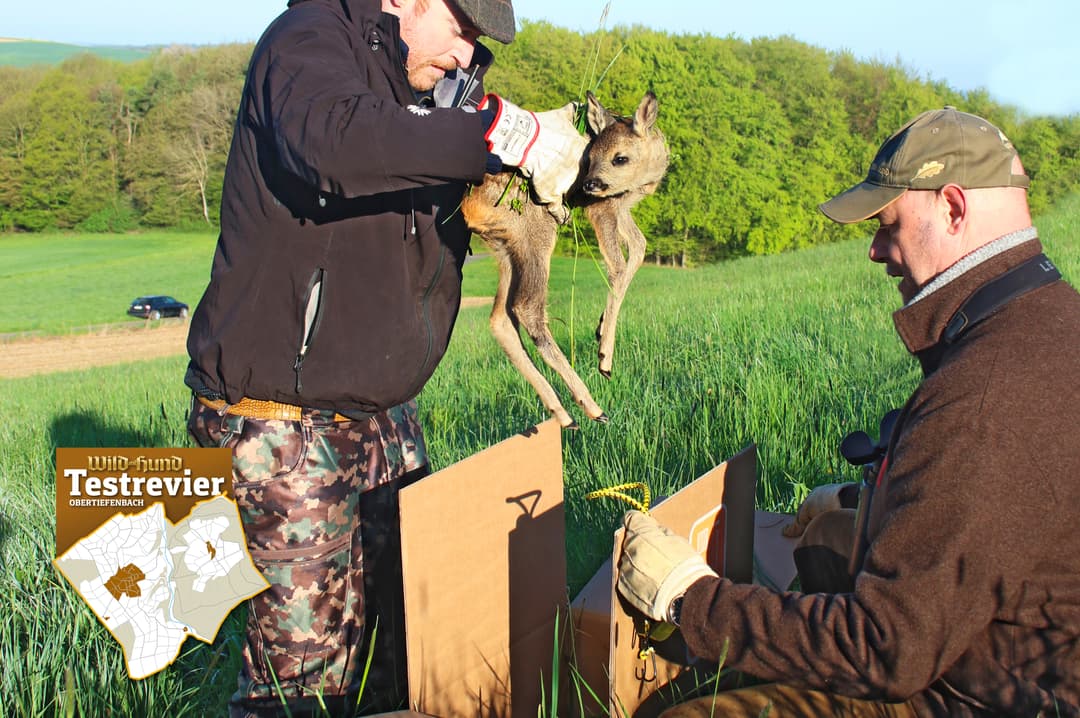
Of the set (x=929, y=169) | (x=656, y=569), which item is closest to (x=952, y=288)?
(x=929, y=169)

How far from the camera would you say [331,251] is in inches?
88.9

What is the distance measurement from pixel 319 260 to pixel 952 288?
58.1 inches

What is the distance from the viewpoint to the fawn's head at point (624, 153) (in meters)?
2.45

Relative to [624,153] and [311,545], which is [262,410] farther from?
[624,153]

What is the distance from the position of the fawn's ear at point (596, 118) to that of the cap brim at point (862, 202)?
2.26 feet

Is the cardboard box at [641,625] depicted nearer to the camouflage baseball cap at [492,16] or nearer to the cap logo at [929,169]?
the cap logo at [929,169]

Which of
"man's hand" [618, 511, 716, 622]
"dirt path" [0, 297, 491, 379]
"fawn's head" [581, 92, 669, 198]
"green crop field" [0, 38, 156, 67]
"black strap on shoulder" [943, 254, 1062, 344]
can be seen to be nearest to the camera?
"black strap on shoulder" [943, 254, 1062, 344]

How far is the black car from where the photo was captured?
3281cm

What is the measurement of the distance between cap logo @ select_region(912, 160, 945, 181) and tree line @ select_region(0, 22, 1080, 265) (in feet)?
122

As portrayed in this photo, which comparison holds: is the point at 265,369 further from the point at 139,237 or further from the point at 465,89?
the point at 139,237

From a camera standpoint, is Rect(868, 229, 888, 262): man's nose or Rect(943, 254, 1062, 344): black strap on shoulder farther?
Rect(868, 229, 888, 262): man's nose

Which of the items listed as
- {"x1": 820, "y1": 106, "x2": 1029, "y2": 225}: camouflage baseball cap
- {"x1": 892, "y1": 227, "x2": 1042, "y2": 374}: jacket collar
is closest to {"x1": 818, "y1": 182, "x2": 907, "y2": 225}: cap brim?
{"x1": 820, "y1": 106, "x2": 1029, "y2": 225}: camouflage baseball cap

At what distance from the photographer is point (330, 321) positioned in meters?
2.28

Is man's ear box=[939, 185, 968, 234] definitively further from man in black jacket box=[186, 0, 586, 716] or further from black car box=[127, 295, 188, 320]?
black car box=[127, 295, 188, 320]
